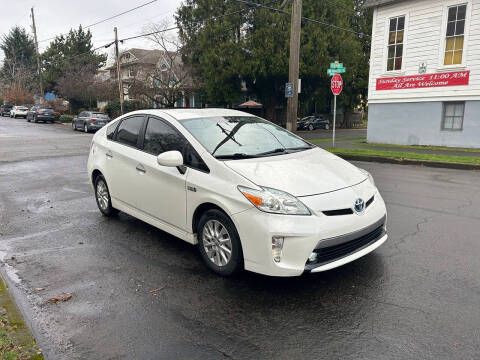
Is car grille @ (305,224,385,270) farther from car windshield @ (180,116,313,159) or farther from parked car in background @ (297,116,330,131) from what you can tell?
parked car in background @ (297,116,330,131)

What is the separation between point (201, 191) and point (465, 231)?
3.70 m

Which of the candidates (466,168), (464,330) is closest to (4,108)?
(466,168)

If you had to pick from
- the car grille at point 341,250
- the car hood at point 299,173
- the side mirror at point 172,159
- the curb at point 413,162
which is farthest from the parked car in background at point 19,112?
the car grille at point 341,250

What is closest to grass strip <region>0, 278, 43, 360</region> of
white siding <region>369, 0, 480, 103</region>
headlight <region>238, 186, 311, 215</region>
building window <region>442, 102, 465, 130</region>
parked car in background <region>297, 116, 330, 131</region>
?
headlight <region>238, 186, 311, 215</region>

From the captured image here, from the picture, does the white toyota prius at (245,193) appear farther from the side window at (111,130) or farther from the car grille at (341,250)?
the side window at (111,130)

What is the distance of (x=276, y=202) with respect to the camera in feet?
11.8

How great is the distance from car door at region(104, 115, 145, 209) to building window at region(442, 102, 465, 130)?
14.8 metres

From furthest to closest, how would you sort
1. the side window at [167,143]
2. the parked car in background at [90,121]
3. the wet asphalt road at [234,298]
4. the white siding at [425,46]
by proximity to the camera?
the parked car in background at [90,121] < the white siding at [425,46] < the side window at [167,143] < the wet asphalt road at [234,298]

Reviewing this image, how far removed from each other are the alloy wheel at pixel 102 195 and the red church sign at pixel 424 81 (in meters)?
14.8

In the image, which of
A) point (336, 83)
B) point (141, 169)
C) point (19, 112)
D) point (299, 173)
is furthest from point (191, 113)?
point (19, 112)

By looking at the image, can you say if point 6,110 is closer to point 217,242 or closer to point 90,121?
point 90,121

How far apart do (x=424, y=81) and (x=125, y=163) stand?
49.6 feet

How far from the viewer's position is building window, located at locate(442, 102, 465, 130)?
16.1 meters

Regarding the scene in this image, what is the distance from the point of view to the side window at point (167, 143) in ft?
14.3
